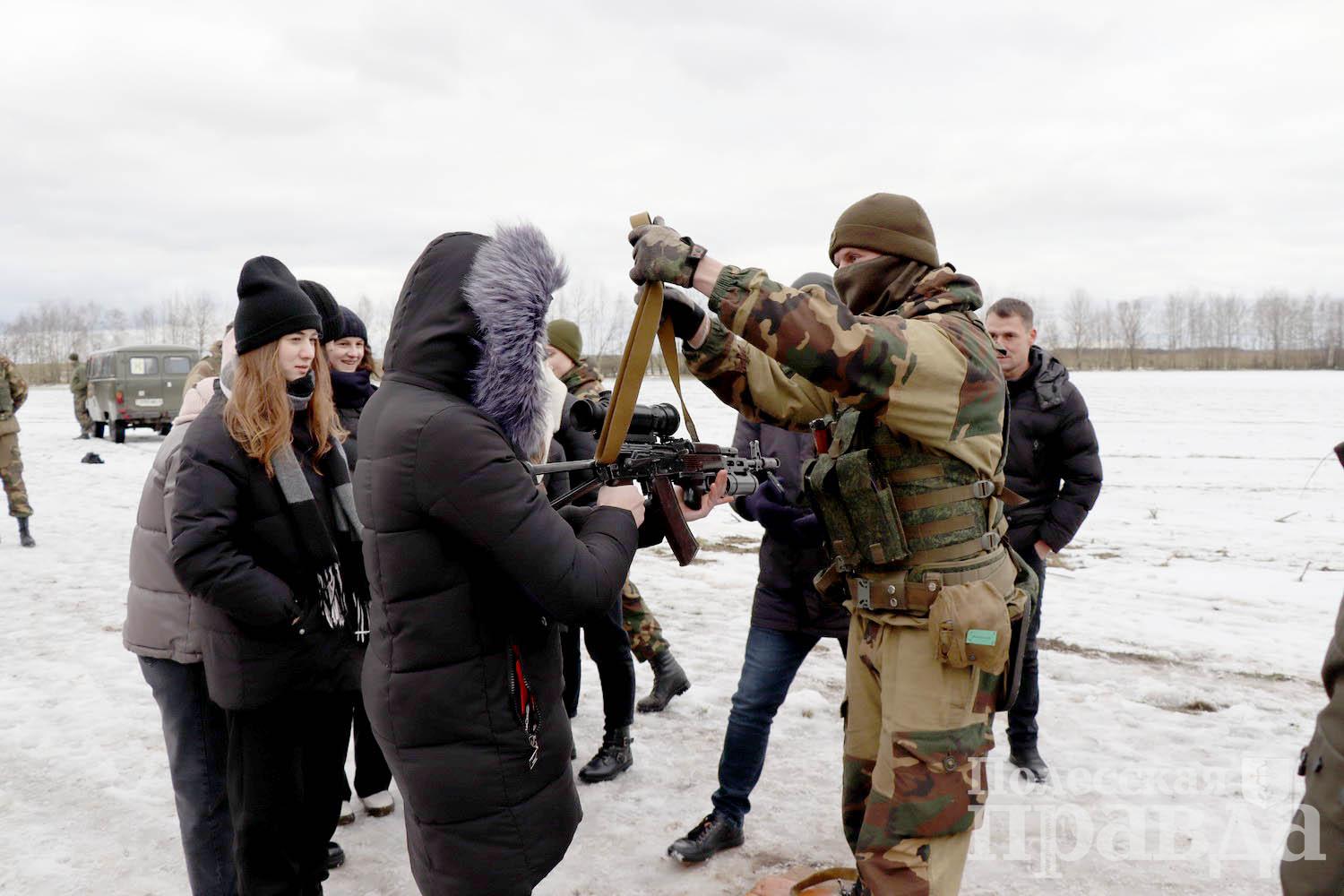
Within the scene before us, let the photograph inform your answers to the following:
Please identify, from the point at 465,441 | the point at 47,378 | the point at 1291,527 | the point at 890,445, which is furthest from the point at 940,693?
the point at 47,378

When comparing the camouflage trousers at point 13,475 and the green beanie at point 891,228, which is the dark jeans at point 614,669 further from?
the camouflage trousers at point 13,475

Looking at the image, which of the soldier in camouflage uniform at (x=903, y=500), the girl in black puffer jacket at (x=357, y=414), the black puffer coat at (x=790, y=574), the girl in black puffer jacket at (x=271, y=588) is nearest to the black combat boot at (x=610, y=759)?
the girl in black puffer jacket at (x=357, y=414)

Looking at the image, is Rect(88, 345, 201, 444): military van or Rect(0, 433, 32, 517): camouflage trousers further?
Rect(88, 345, 201, 444): military van

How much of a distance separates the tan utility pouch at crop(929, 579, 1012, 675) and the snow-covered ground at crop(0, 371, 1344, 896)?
4.66 ft

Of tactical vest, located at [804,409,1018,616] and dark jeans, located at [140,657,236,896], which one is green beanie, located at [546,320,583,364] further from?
tactical vest, located at [804,409,1018,616]

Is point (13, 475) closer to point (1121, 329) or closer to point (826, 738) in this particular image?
point (826, 738)

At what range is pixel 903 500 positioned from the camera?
7.93 ft

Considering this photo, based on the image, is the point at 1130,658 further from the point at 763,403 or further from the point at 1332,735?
the point at 1332,735

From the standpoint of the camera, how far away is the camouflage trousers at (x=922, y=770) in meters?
2.27

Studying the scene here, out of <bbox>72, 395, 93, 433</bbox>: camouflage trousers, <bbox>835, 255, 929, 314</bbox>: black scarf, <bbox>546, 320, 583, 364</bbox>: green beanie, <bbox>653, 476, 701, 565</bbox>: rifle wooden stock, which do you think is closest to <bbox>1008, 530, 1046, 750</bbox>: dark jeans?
<bbox>835, 255, 929, 314</bbox>: black scarf

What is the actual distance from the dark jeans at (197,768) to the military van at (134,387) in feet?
61.9

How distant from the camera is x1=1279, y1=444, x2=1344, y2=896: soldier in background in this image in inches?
56.2

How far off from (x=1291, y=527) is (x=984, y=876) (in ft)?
27.4

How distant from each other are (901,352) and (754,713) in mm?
1866
